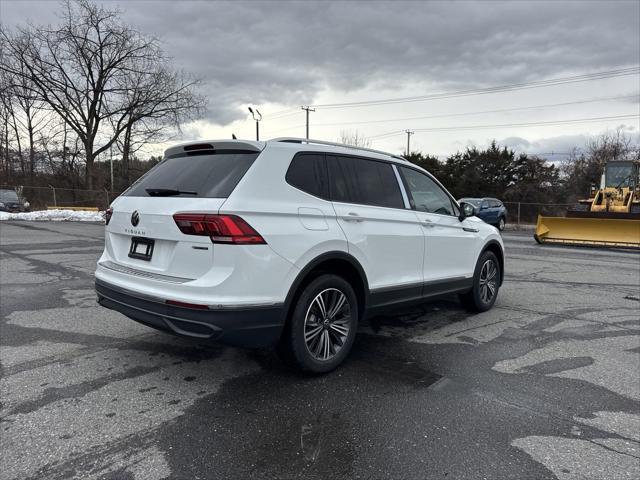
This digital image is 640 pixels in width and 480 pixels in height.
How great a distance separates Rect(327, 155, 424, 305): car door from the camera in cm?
397

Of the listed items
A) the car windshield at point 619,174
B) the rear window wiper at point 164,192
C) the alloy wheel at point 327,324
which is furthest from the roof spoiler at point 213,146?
the car windshield at point 619,174

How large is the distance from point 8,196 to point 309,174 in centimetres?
2966

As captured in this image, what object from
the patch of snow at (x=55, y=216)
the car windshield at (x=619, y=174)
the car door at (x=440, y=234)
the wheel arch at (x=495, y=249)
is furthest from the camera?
the patch of snow at (x=55, y=216)

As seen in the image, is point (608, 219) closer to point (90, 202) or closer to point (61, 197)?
point (90, 202)

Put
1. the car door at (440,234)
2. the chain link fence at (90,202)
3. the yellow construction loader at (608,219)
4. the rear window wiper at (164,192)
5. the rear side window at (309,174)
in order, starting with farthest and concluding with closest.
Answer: the chain link fence at (90,202), the yellow construction loader at (608,219), the car door at (440,234), the rear side window at (309,174), the rear window wiper at (164,192)

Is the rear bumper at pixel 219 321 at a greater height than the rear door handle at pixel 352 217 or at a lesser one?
lesser

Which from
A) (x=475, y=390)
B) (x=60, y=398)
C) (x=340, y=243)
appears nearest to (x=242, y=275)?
(x=340, y=243)

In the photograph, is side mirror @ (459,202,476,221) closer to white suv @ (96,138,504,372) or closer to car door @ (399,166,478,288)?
car door @ (399,166,478,288)

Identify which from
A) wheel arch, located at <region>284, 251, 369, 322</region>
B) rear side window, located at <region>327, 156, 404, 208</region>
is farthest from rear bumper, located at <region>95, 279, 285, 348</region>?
rear side window, located at <region>327, 156, 404, 208</region>

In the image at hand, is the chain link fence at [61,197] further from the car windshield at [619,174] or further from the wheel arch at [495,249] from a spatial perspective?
the wheel arch at [495,249]

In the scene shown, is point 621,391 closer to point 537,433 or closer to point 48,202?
point 537,433

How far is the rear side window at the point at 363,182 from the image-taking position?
401 centimetres

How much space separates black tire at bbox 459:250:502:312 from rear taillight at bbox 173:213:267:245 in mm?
3549

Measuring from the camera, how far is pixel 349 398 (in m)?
3.41
